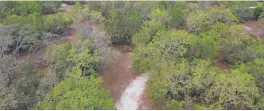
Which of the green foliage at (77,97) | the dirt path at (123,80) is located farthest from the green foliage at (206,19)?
the green foliage at (77,97)

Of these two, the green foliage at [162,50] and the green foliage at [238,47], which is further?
the green foliage at [238,47]

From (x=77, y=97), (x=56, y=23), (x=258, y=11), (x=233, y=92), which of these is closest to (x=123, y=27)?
(x=56, y=23)

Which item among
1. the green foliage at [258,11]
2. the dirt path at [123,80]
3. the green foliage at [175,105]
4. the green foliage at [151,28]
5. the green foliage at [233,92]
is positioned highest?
the green foliage at [151,28]

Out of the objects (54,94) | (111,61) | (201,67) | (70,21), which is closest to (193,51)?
(201,67)

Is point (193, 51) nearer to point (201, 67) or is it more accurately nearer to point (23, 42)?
point (201, 67)

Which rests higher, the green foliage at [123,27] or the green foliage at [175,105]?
the green foliage at [123,27]

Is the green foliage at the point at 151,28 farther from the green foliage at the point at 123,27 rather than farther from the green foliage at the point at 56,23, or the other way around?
the green foliage at the point at 56,23

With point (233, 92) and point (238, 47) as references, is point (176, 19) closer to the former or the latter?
point (238, 47)

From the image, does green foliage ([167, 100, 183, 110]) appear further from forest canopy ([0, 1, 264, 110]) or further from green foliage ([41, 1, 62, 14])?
green foliage ([41, 1, 62, 14])
